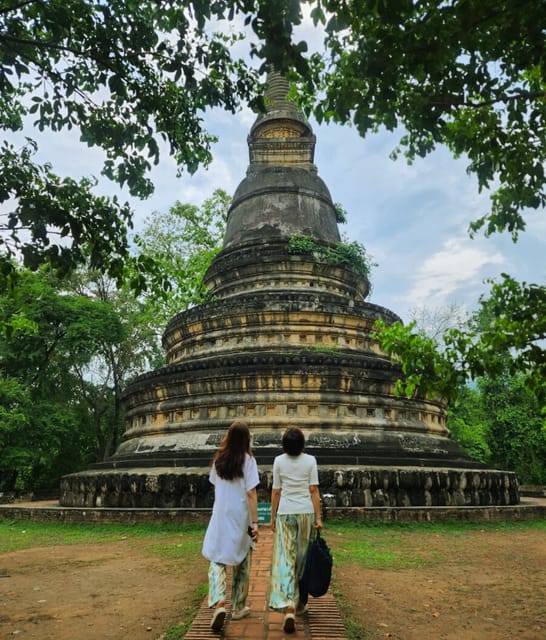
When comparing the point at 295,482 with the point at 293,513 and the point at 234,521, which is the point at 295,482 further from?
the point at 234,521

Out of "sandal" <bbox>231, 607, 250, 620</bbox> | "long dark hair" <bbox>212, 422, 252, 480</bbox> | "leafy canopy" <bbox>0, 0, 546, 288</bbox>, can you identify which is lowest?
"sandal" <bbox>231, 607, 250, 620</bbox>

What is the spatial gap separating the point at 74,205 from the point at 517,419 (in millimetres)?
26555

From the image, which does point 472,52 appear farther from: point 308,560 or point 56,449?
point 56,449

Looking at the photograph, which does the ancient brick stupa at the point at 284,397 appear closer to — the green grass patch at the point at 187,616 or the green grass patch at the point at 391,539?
the green grass patch at the point at 391,539

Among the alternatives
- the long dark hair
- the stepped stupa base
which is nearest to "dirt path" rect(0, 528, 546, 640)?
the long dark hair

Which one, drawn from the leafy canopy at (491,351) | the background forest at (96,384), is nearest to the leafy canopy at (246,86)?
the leafy canopy at (491,351)

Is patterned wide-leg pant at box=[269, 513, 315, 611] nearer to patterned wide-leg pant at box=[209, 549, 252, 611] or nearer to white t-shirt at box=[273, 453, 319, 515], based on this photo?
white t-shirt at box=[273, 453, 319, 515]

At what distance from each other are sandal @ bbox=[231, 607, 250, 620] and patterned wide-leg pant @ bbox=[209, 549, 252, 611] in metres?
0.03

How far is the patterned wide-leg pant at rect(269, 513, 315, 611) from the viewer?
447 centimetres

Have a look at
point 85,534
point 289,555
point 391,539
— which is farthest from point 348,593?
point 85,534

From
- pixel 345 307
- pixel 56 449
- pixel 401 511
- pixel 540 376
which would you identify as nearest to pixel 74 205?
pixel 540 376

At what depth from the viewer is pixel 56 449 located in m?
20.8

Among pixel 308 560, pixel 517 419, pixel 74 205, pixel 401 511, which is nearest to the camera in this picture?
pixel 308 560

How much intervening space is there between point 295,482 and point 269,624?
44.4 inches
